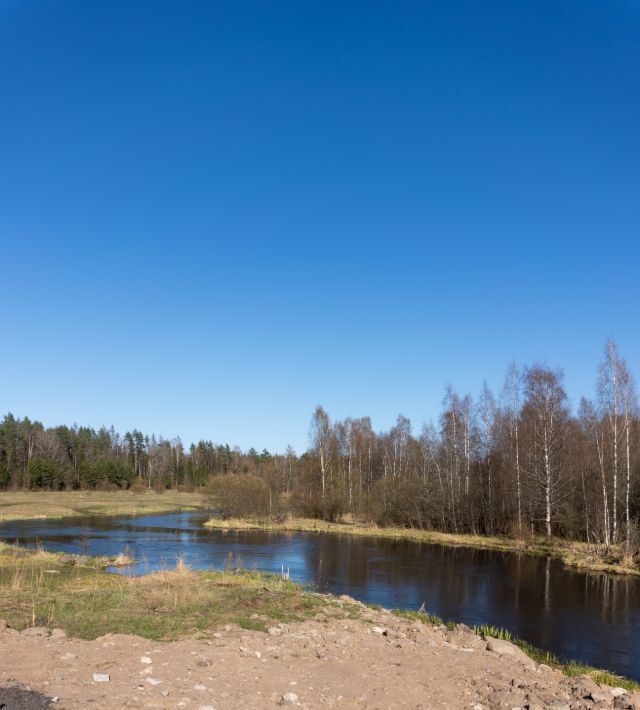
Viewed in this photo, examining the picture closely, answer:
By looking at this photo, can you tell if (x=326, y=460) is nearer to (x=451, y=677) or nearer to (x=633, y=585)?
(x=633, y=585)

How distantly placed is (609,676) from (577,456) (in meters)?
35.5

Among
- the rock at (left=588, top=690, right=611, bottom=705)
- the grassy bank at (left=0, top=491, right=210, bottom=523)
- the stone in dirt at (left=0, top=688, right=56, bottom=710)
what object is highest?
the stone in dirt at (left=0, top=688, right=56, bottom=710)

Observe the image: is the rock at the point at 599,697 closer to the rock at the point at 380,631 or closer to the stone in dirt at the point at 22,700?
the rock at the point at 380,631

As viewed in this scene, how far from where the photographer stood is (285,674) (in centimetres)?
1084

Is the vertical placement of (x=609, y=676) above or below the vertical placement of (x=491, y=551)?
above

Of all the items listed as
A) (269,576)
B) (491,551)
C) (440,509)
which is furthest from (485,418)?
(269,576)

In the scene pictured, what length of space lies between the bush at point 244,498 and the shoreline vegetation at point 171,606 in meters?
40.1

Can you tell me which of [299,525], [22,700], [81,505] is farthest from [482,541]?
[81,505]

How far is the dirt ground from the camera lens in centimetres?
927

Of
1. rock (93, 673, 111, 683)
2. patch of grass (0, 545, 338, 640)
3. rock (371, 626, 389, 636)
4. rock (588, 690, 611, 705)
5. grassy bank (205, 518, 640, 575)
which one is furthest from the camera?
grassy bank (205, 518, 640, 575)

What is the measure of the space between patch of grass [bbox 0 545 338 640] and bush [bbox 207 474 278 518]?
40114 millimetres

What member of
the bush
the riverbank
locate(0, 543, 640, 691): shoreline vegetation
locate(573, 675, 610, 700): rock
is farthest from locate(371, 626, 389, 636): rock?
the bush

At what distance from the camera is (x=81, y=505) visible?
7650 centimetres

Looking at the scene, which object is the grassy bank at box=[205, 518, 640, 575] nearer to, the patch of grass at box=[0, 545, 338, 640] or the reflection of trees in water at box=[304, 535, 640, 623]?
the reflection of trees in water at box=[304, 535, 640, 623]
